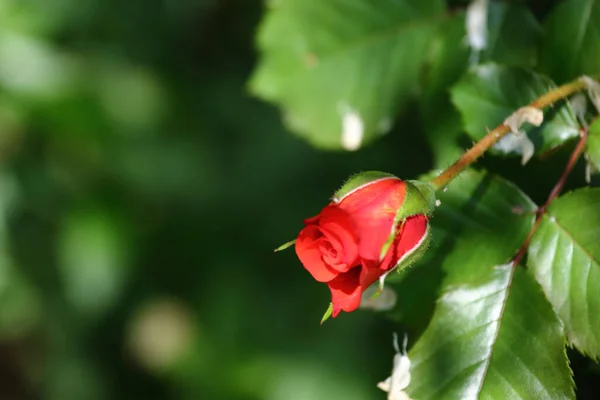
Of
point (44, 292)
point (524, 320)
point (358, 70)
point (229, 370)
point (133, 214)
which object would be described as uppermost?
point (358, 70)

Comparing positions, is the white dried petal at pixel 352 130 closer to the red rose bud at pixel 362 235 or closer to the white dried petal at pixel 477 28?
the white dried petal at pixel 477 28

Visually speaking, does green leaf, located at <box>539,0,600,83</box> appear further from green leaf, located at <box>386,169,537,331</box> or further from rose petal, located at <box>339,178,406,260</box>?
rose petal, located at <box>339,178,406,260</box>

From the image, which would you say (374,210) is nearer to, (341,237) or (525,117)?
(341,237)

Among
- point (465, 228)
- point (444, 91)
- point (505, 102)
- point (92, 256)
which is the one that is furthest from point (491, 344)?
point (92, 256)

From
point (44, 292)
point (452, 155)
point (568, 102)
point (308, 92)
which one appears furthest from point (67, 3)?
point (568, 102)

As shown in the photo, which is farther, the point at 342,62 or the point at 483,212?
the point at 342,62

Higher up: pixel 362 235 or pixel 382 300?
pixel 362 235

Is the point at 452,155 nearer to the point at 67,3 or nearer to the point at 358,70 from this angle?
the point at 358,70
